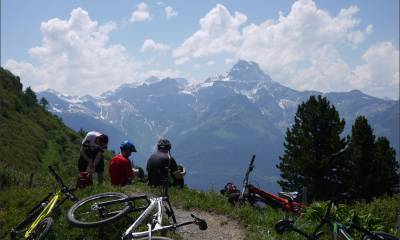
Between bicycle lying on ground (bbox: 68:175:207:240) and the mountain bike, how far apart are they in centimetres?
53

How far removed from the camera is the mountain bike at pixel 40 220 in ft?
29.6

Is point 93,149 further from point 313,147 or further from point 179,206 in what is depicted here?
point 313,147

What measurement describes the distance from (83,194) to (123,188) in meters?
1.53

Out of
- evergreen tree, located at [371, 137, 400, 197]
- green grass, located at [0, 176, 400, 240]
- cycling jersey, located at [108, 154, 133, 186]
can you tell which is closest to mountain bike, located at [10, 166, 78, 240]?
green grass, located at [0, 176, 400, 240]

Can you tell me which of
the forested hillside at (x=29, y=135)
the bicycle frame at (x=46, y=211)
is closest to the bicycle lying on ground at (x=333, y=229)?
the bicycle frame at (x=46, y=211)

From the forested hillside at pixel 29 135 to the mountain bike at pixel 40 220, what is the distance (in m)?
30.0

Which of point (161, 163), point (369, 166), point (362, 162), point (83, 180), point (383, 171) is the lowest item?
point (383, 171)

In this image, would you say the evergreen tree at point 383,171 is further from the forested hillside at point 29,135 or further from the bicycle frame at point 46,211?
the bicycle frame at point 46,211

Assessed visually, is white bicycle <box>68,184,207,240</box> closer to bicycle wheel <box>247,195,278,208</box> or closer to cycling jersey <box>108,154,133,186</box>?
cycling jersey <box>108,154,133,186</box>

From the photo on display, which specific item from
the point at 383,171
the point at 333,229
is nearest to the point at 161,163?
the point at 333,229

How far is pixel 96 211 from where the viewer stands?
926 cm

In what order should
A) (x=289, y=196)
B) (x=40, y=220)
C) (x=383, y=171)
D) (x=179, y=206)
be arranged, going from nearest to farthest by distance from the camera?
(x=40, y=220)
(x=179, y=206)
(x=289, y=196)
(x=383, y=171)

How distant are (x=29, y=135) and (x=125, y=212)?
6286 cm

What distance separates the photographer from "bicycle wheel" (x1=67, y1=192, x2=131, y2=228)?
8430 mm
